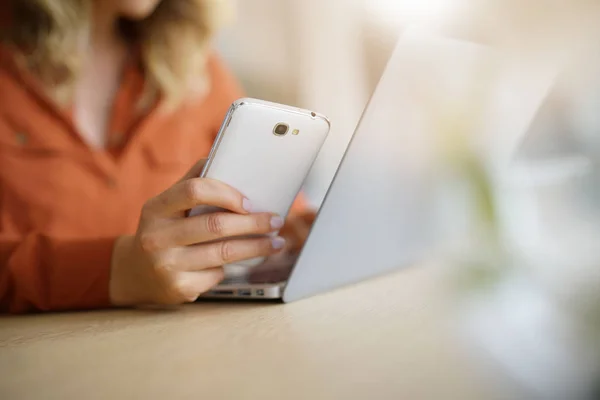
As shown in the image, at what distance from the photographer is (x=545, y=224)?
0.20 metres

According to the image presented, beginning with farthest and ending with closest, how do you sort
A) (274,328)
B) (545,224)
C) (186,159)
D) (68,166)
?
(186,159) < (68,166) < (274,328) < (545,224)

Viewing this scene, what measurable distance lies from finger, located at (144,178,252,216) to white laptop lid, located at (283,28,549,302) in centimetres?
7

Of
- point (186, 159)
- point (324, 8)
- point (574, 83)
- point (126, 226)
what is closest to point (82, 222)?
point (126, 226)

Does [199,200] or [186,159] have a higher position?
[199,200]

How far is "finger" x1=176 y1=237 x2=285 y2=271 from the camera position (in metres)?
0.43

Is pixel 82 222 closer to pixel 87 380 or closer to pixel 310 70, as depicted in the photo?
pixel 87 380

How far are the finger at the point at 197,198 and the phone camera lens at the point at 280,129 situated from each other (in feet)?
0.19

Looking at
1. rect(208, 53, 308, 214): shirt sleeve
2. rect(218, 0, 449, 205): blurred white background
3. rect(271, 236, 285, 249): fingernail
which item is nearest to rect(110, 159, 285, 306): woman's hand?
rect(271, 236, 285, 249): fingernail

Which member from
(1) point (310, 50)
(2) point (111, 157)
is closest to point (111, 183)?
(2) point (111, 157)

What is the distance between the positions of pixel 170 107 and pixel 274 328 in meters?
0.63

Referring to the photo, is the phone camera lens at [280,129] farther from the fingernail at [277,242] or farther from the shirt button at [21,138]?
the shirt button at [21,138]

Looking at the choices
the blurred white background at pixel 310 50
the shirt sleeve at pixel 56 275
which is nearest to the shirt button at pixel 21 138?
Result: the shirt sleeve at pixel 56 275

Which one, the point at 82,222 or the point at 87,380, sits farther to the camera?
the point at 82,222

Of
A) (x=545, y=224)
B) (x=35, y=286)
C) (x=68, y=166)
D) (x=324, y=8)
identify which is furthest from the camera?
(x=324, y=8)
